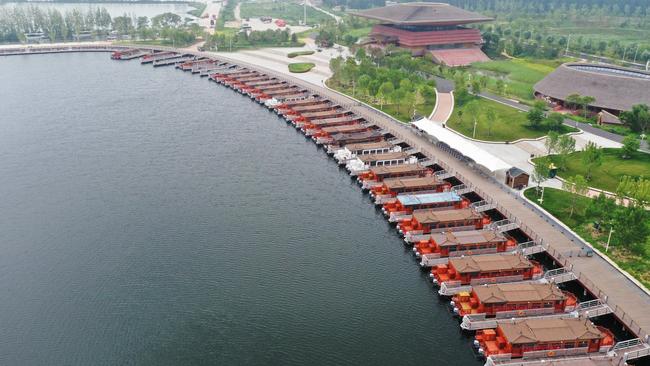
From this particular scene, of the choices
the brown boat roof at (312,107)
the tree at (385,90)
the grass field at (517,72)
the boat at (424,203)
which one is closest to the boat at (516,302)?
the boat at (424,203)

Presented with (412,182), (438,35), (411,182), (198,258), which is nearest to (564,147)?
(412,182)

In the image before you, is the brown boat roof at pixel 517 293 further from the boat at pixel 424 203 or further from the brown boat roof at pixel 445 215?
the boat at pixel 424 203

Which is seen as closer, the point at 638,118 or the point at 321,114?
the point at 638,118

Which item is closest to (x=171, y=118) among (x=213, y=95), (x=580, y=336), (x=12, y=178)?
(x=213, y=95)

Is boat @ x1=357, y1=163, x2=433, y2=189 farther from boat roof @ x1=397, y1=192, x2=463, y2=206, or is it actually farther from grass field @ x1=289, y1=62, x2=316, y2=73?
grass field @ x1=289, y1=62, x2=316, y2=73

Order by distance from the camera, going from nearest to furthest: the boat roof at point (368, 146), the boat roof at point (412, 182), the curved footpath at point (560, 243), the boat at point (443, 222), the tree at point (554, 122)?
the curved footpath at point (560, 243), the boat at point (443, 222), the boat roof at point (412, 182), the boat roof at point (368, 146), the tree at point (554, 122)

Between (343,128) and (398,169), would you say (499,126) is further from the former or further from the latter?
(398,169)
